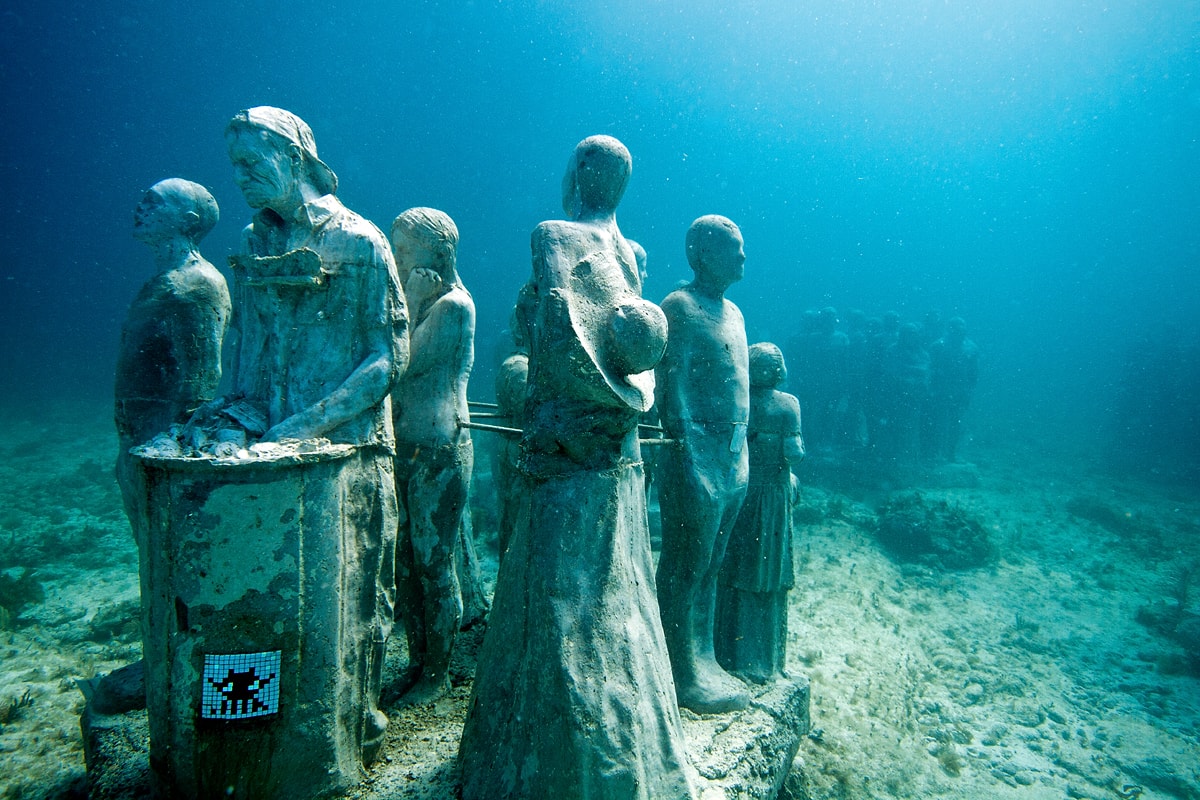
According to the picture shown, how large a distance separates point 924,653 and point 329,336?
7.33 m

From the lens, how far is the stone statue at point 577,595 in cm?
187

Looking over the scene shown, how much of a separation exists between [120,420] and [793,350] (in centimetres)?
1976

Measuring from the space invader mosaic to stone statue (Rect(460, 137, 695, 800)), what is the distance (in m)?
0.72

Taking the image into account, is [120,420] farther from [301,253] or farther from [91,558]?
[91,558]

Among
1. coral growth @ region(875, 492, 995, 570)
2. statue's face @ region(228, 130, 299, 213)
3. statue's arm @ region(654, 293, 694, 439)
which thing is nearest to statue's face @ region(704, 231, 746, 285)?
statue's arm @ region(654, 293, 694, 439)

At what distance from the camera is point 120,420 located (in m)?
3.22

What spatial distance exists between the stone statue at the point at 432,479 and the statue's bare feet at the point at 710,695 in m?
1.34

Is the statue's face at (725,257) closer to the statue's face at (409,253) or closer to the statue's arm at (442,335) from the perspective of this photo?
the statue's arm at (442,335)

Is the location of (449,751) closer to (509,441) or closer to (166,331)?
(509,441)

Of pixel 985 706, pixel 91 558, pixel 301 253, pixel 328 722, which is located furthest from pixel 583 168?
pixel 91 558

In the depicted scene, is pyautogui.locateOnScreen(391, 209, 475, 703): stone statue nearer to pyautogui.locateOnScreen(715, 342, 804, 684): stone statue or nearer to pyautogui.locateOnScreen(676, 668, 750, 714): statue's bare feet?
pyautogui.locateOnScreen(676, 668, 750, 714): statue's bare feet

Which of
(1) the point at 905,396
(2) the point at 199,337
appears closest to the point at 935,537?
(1) the point at 905,396

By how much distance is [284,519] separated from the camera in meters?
1.90

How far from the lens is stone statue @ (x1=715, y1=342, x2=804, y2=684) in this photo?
3.72m
